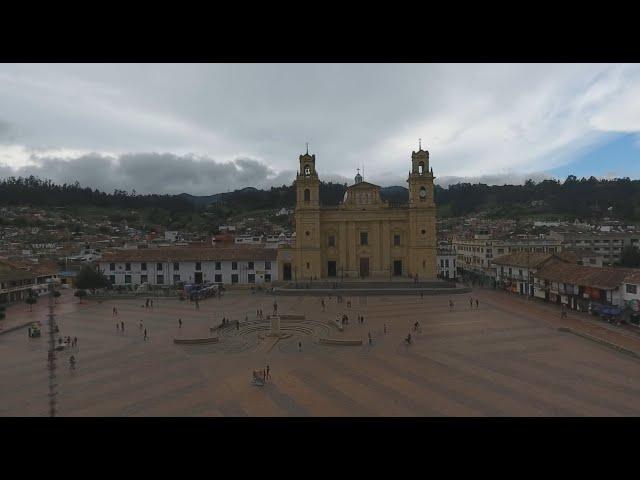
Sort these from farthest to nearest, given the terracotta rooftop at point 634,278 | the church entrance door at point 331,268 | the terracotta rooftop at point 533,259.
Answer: the church entrance door at point 331,268 → the terracotta rooftop at point 533,259 → the terracotta rooftop at point 634,278

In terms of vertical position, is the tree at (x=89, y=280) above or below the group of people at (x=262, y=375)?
above

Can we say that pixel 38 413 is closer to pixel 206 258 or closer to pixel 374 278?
pixel 206 258

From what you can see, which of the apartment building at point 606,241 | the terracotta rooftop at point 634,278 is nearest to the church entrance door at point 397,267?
the terracotta rooftop at point 634,278

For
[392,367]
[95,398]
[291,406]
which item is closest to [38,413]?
[95,398]

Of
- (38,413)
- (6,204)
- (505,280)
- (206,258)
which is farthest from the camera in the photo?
(6,204)

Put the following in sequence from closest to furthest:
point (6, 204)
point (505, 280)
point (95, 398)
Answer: point (95, 398) → point (505, 280) → point (6, 204)

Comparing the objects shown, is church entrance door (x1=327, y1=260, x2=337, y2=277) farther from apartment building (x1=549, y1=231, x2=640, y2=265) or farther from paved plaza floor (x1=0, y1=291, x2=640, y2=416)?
apartment building (x1=549, y1=231, x2=640, y2=265)

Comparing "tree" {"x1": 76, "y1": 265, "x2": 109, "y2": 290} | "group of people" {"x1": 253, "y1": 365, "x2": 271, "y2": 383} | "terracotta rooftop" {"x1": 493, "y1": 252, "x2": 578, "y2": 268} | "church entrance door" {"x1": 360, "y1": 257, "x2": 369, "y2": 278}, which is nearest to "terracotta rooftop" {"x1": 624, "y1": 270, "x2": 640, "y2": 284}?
"terracotta rooftop" {"x1": 493, "y1": 252, "x2": 578, "y2": 268}

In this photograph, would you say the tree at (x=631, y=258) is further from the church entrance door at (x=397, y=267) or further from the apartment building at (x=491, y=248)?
the church entrance door at (x=397, y=267)
